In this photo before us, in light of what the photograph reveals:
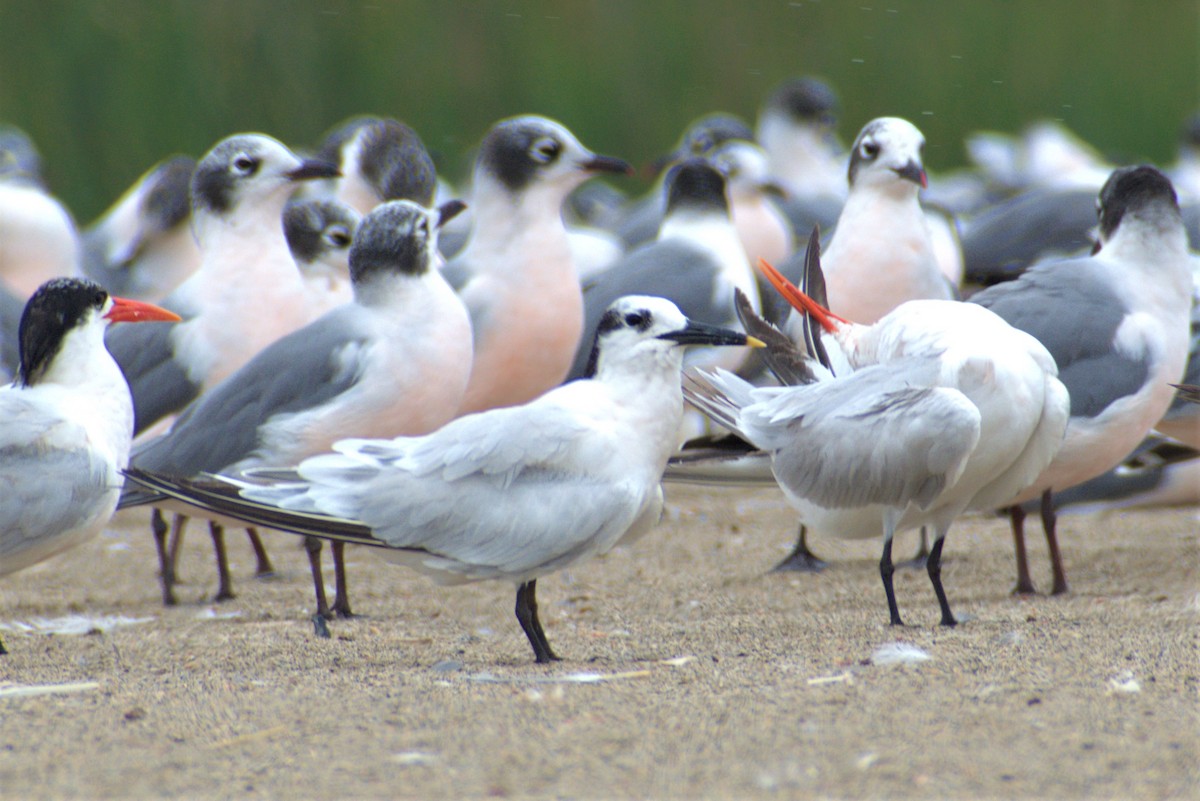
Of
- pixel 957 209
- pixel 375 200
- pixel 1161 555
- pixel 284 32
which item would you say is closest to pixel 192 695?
pixel 1161 555

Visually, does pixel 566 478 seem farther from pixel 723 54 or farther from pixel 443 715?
pixel 723 54

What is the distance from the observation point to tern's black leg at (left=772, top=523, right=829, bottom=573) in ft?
18.5

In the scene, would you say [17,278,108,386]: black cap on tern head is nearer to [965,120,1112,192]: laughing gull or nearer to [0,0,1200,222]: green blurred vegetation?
[0,0,1200,222]: green blurred vegetation

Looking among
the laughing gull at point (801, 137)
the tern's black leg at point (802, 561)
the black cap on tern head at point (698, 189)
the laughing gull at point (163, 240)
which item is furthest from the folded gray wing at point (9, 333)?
the laughing gull at point (801, 137)

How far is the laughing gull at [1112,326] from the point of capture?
4.98m

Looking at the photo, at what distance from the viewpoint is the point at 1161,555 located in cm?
558

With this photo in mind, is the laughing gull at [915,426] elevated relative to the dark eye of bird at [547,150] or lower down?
lower down

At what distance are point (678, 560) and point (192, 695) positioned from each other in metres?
2.66

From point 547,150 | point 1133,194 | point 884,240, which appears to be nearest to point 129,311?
point 547,150

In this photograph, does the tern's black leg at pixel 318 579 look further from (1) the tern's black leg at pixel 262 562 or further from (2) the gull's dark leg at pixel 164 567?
(1) the tern's black leg at pixel 262 562

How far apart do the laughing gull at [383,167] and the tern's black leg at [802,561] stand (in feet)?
7.91

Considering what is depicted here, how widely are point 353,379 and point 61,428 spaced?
955 mm

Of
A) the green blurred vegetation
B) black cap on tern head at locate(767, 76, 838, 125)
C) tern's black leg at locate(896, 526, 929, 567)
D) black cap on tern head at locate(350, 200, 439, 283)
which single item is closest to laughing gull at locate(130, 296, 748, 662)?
black cap on tern head at locate(350, 200, 439, 283)

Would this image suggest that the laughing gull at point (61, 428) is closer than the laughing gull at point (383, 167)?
Yes
